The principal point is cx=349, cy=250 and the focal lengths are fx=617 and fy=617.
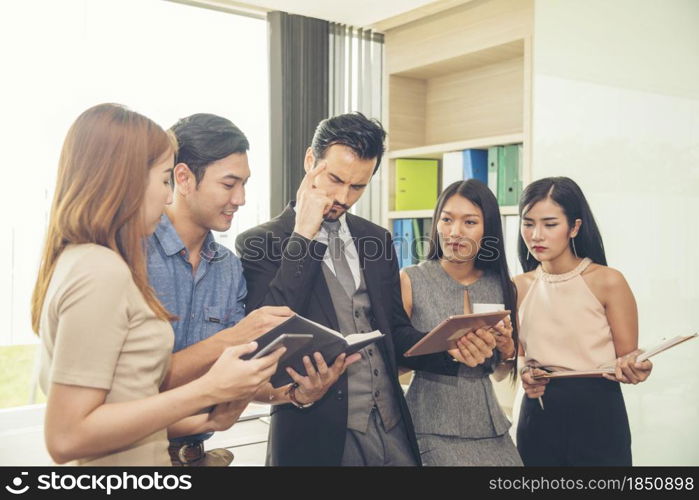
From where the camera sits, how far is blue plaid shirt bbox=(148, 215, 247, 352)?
154cm

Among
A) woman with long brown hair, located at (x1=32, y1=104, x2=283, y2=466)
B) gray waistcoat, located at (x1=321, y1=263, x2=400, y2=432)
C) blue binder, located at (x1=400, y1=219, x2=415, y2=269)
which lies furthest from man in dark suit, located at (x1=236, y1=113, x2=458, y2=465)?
blue binder, located at (x1=400, y1=219, x2=415, y2=269)

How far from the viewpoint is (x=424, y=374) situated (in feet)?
6.12

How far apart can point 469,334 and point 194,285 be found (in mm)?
748

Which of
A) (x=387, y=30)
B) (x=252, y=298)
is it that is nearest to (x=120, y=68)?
(x=387, y=30)

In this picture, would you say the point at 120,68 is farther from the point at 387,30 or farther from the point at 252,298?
the point at 252,298

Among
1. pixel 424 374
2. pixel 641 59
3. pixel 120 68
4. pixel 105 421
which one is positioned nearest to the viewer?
pixel 105 421

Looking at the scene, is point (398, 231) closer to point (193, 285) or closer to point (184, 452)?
point (193, 285)

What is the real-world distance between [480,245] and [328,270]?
490 millimetres

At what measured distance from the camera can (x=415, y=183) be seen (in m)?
3.72

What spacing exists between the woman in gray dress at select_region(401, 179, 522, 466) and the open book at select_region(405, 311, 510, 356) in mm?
53

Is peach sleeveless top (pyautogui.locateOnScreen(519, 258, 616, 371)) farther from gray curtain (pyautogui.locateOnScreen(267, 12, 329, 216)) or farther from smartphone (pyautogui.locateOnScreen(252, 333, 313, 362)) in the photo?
gray curtain (pyautogui.locateOnScreen(267, 12, 329, 216))

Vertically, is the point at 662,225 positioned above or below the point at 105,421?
above

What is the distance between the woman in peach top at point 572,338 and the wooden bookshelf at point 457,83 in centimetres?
99

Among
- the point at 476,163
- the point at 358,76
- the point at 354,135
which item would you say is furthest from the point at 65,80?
the point at 476,163
